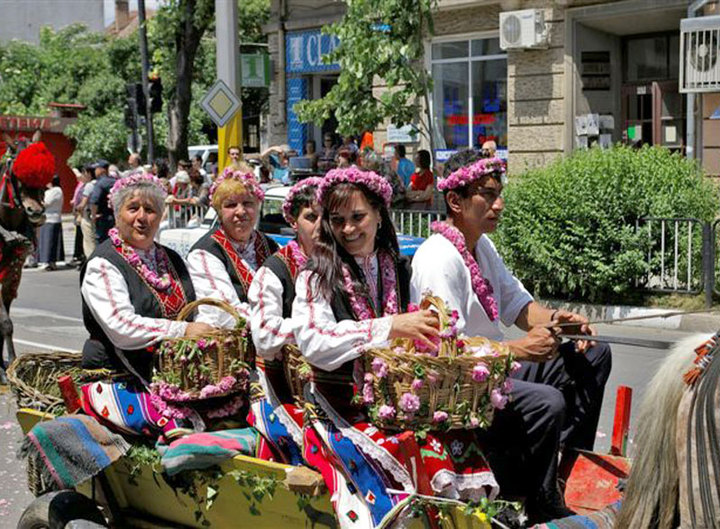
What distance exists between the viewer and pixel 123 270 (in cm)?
509

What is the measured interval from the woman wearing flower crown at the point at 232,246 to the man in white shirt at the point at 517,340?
140 cm

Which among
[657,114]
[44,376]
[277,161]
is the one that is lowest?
[44,376]

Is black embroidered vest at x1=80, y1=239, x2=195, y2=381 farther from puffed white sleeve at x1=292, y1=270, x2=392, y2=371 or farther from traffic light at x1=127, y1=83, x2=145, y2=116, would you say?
traffic light at x1=127, y1=83, x2=145, y2=116

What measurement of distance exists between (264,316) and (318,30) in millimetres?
20006

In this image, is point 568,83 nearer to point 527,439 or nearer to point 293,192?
point 293,192

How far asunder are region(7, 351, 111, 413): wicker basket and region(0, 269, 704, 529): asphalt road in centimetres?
18

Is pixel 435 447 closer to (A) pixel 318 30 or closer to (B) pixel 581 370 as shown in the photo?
(B) pixel 581 370

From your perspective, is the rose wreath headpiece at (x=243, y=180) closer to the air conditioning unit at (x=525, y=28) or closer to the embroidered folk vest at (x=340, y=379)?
the embroidered folk vest at (x=340, y=379)

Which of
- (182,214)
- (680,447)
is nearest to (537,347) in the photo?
(680,447)

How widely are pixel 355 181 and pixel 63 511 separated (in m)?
1.97

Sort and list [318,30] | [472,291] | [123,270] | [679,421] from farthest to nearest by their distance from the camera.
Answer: [318,30] → [123,270] → [472,291] → [679,421]

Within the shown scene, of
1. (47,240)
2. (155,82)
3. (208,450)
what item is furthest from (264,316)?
(155,82)

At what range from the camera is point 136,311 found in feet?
16.5

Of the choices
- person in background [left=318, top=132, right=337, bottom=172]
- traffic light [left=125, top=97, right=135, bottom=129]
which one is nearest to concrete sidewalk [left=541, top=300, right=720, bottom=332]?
person in background [left=318, top=132, right=337, bottom=172]
